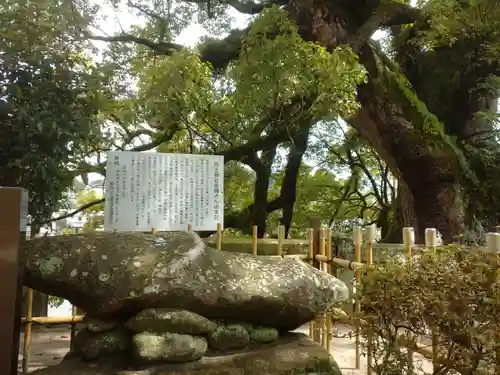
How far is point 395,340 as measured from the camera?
235 cm

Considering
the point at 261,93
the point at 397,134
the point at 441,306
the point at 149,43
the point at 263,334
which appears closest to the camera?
the point at 441,306

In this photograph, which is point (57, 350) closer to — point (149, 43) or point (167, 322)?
point (167, 322)

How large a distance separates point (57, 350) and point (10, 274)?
2.97 metres

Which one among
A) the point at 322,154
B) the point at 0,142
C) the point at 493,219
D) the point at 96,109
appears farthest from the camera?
the point at 322,154

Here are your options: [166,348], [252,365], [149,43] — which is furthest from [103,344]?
[149,43]

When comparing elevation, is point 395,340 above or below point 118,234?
below

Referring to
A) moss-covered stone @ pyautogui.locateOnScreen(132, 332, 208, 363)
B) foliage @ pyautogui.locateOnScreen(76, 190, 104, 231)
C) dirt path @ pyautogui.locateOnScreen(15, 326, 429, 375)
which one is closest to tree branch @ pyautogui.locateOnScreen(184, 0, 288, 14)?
foliage @ pyautogui.locateOnScreen(76, 190, 104, 231)

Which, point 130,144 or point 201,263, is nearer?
point 201,263

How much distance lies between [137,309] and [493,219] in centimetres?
629

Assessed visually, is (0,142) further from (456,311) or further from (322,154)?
(322,154)

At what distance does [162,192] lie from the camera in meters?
4.18

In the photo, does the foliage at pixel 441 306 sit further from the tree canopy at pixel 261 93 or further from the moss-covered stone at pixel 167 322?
the tree canopy at pixel 261 93

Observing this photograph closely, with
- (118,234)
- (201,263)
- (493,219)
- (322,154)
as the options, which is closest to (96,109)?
(118,234)

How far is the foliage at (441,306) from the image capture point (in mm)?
2129
